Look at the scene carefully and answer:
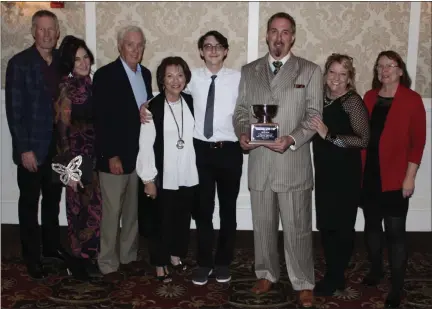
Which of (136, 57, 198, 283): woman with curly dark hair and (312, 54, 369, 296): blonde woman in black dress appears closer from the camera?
(312, 54, 369, 296): blonde woman in black dress

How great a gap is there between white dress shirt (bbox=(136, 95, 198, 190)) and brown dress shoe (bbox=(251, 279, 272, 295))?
2.59 feet

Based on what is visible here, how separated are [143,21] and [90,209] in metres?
1.87

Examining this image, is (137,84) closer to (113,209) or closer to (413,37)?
(113,209)

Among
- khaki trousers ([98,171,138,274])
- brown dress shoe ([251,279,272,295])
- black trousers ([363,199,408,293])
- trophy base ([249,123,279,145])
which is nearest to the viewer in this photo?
trophy base ([249,123,279,145])

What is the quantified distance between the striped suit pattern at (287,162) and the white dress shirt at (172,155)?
14.0 inches

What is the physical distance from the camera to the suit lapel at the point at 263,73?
10.1 ft

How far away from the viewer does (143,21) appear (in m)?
4.42

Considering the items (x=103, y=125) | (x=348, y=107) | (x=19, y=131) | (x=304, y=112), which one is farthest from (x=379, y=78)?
(x=19, y=131)

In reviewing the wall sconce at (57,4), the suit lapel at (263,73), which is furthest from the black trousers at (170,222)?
the wall sconce at (57,4)

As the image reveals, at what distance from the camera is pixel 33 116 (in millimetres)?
3375

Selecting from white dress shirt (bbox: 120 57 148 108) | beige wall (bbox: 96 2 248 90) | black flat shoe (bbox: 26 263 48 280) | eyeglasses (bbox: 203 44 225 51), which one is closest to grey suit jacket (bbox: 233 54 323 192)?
eyeglasses (bbox: 203 44 225 51)

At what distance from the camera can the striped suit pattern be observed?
3008mm

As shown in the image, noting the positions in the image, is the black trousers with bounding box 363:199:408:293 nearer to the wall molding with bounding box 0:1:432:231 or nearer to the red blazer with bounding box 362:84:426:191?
the red blazer with bounding box 362:84:426:191

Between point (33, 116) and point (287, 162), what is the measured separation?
1.75m
